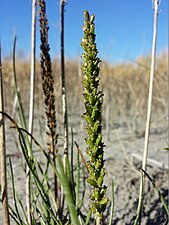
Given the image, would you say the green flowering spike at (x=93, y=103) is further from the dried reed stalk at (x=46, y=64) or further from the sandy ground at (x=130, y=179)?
the sandy ground at (x=130, y=179)

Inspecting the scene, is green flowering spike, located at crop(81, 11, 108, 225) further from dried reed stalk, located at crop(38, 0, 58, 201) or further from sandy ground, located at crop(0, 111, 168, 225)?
sandy ground, located at crop(0, 111, 168, 225)

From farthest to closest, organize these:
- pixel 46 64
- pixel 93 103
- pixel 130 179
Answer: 1. pixel 130 179
2. pixel 46 64
3. pixel 93 103

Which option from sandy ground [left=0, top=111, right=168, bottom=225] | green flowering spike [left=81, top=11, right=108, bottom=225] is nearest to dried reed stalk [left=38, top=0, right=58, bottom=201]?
green flowering spike [left=81, top=11, right=108, bottom=225]

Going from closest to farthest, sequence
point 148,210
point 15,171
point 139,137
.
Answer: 1. point 148,210
2. point 15,171
3. point 139,137

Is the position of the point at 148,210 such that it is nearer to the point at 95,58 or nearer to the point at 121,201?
the point at 121,201

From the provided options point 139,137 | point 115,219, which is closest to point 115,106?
point 139,137

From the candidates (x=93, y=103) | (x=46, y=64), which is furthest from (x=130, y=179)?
(x=93, y=103)

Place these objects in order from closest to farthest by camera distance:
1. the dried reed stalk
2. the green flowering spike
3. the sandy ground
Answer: the green flowering spike
the dried reed stalk
the sandy ground

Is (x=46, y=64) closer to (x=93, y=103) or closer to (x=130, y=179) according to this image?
(x=93, y=103)
